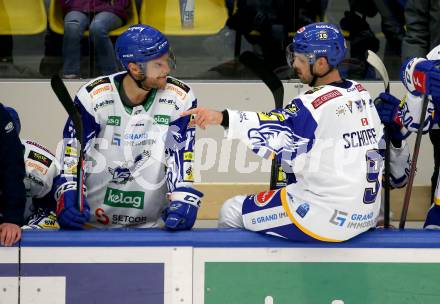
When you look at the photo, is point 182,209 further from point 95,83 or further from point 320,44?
point 320,44

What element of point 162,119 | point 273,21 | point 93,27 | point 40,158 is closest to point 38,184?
point 40,158

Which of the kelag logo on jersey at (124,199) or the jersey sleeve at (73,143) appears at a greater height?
the jersey sleeve at (73,143)

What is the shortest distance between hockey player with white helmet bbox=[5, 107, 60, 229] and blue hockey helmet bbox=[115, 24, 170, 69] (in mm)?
613

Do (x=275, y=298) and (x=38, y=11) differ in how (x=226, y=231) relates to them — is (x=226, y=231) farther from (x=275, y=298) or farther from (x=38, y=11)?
(x=38, y=11)

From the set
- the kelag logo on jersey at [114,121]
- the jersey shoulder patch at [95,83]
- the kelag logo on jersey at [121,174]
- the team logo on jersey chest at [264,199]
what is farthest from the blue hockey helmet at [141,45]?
the team logo on jersey chest at [264,199]

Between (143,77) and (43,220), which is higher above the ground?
(143,77)

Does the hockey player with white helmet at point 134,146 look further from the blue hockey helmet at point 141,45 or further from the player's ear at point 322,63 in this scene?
the player's ear at point 322,63

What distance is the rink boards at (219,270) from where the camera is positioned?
404cm

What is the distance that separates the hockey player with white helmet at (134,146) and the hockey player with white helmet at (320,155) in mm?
412

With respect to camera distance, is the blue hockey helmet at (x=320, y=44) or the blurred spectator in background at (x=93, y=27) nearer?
the blue hockey helmet at (x=320, y=44)

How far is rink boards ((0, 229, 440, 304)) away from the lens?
4.04 m

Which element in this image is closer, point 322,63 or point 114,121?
point 322,63

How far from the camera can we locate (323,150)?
3.97 meters

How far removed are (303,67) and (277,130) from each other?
344mm
